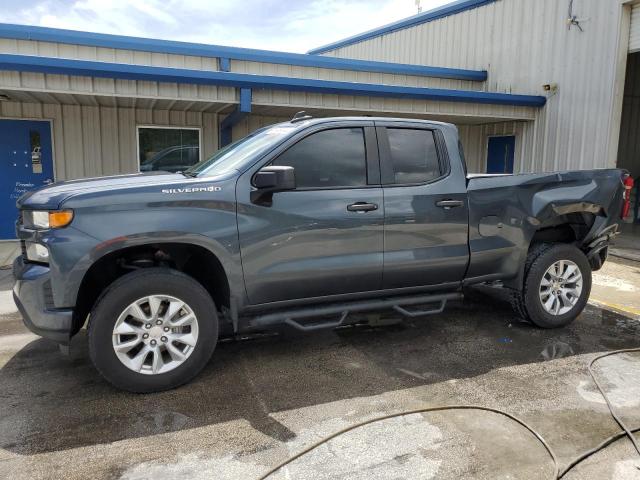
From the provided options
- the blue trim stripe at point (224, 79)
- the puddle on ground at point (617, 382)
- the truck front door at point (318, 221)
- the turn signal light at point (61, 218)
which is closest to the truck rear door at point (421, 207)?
the truck front door at point (318, 221)

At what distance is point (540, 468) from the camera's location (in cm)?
291

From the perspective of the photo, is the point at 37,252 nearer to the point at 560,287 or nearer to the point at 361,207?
the point at 361,207

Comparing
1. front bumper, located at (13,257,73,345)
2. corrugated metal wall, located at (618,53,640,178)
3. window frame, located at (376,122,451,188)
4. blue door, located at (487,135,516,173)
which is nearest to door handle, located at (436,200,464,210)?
window frame, located at (376,122,451,188)

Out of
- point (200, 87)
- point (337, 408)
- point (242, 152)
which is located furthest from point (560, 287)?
point (200, 87)

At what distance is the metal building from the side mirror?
18.3 ft

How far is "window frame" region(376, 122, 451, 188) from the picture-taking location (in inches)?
173

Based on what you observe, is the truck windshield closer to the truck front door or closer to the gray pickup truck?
the gray pickup truck

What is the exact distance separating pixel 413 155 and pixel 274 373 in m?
2.18

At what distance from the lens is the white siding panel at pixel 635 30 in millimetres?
9992

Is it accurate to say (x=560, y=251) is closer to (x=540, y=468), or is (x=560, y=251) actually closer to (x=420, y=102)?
(x=540, y=468)

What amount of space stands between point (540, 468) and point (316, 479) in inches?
49.0

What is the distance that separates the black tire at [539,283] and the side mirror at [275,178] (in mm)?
2680

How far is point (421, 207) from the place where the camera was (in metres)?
4.43

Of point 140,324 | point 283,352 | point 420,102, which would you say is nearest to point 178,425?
point 140,324
